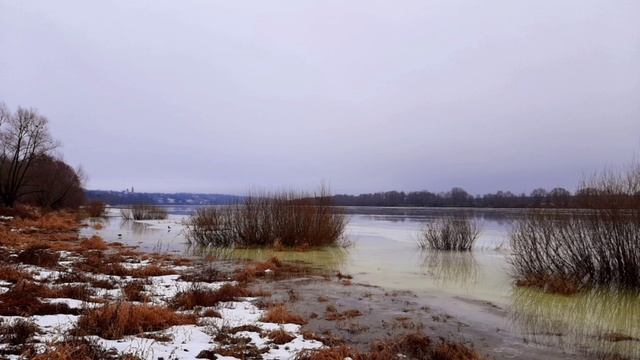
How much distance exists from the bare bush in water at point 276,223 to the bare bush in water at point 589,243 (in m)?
11.9

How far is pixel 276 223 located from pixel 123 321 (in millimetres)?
18706

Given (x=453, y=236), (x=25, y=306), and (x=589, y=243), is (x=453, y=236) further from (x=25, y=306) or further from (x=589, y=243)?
(x=25, y=306)

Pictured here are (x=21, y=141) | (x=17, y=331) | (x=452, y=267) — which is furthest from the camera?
(x=21, y=141)

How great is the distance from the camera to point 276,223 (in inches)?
985

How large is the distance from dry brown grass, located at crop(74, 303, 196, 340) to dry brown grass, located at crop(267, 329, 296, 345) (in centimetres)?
131

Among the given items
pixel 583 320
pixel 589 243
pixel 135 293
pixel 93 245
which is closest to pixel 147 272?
pixel 135 293

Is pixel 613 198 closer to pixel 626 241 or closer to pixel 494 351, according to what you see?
pixel 626 241

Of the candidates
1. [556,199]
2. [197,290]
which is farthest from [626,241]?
[197,290]

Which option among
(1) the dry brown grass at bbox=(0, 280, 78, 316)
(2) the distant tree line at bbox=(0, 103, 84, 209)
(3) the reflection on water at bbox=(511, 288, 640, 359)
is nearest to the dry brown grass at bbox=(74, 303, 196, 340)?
(1) the dry brown grass at bbox=(0, 280, 78, 316)

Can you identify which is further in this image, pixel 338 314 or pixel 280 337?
pixel 338 314

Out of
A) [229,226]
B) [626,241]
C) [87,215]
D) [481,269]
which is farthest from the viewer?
[87,215]

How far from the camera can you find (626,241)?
1266 centimetres

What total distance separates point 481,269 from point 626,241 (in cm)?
528

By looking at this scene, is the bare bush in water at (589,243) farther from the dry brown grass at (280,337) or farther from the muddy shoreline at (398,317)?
the dry brown grass at (280,337)
